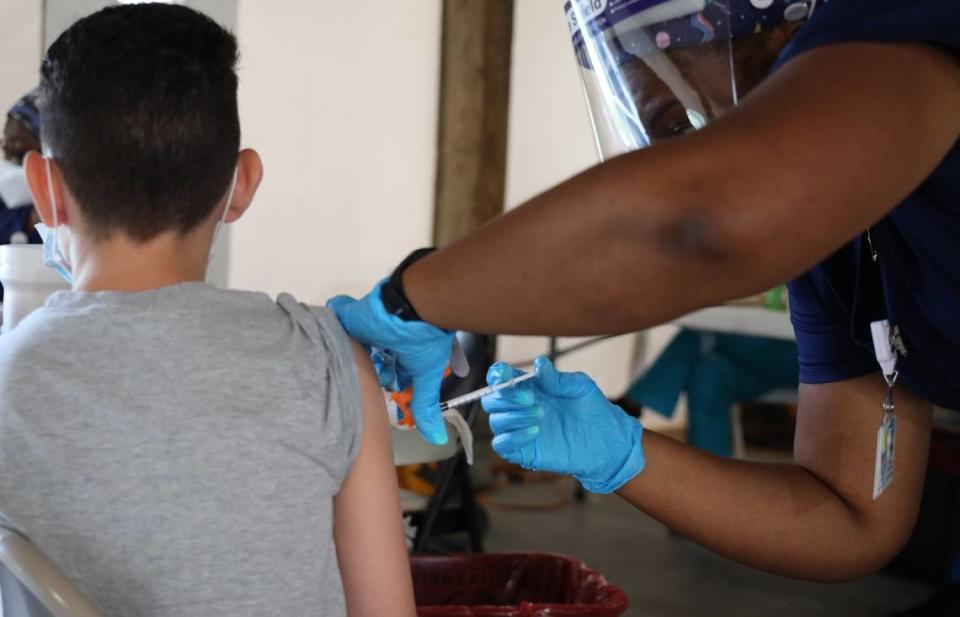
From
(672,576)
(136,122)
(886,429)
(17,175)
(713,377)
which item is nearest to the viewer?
(136,122)

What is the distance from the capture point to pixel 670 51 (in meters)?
1.02

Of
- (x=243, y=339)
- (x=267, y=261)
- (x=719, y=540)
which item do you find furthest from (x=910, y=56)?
(x=267, y=261)

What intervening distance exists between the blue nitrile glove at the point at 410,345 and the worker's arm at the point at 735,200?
14 centimetres

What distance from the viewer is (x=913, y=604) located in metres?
3.11

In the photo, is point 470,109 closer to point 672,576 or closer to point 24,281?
point 672,576

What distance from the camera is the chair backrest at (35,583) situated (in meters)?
0.69

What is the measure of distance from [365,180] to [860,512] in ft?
10.2

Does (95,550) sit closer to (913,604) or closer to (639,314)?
(639,314)

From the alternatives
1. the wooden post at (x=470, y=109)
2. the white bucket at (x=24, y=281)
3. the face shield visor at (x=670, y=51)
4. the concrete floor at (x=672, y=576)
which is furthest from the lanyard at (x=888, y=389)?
the wooden post at (x=470, y=109)

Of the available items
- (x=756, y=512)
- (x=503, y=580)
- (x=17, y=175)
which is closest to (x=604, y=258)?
(x=756, y=512)

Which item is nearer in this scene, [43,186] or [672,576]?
[43,186]

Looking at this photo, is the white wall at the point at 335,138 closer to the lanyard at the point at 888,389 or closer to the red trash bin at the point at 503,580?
the red trash bin at the point at 503,580

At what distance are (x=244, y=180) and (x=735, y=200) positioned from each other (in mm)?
536

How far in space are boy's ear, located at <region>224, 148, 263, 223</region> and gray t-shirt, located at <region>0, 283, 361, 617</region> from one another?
0.16 m
